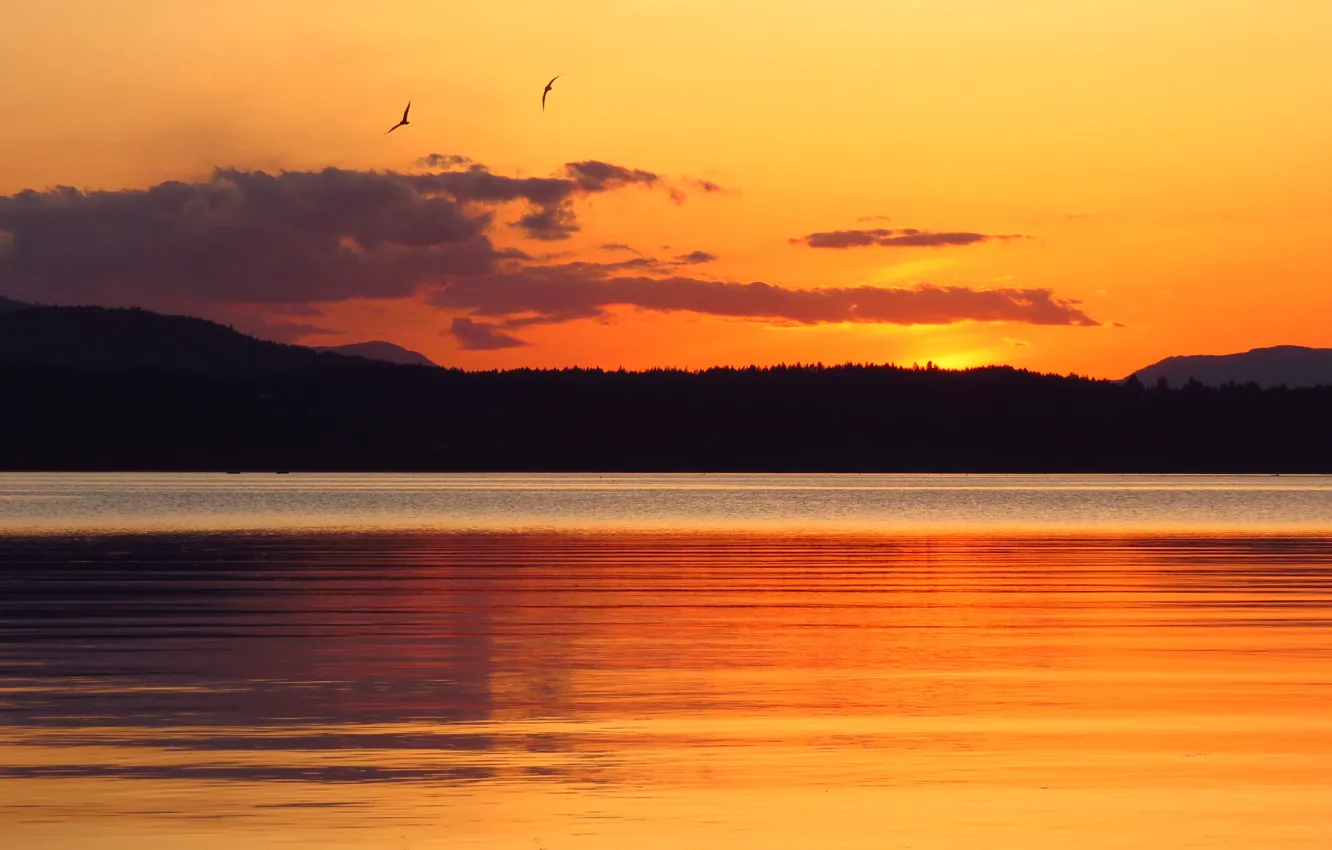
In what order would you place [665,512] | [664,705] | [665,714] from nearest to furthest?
[665,714] → [664,705] → [665,512]

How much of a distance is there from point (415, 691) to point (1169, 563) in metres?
27.1

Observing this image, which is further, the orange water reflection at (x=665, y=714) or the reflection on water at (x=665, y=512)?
the reflection on water at (x=665, y=512)

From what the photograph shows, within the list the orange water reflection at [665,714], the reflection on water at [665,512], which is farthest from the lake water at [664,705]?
the reflection on water at [665,512]

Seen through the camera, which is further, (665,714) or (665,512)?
(665,512)

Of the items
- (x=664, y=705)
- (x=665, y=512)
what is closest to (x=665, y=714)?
(x=664, y=705)

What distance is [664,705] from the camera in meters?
19.8

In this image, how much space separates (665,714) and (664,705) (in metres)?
0.64

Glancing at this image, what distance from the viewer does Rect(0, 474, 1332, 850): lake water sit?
14.2 m

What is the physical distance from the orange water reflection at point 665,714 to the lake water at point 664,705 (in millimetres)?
60

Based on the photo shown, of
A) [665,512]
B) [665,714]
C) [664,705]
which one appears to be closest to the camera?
[665,714]

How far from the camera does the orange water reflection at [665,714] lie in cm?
1416

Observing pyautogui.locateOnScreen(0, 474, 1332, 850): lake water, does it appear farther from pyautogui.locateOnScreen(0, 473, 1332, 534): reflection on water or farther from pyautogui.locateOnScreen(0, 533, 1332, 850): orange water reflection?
pyautogui.locateOnScreen(0, 473, 1332, 534): reflection on water

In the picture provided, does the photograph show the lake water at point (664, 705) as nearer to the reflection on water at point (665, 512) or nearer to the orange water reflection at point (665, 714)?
the orange water reflection at point (665, 714)

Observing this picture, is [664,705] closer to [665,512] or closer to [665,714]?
[665,714]
